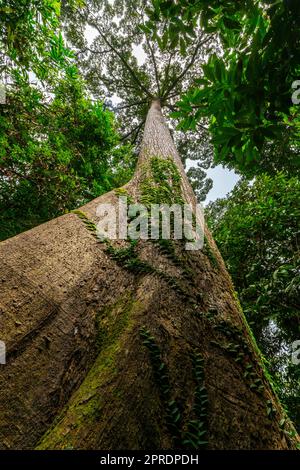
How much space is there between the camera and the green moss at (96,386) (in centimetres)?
91

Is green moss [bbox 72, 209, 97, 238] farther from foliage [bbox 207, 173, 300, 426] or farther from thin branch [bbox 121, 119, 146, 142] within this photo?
thin branch [bbox 121, 119, 146, 142]

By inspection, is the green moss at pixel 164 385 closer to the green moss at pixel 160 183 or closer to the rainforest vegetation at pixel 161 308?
the rainforest vegetation at pixel 161 308

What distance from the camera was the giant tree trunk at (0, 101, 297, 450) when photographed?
95 centimetres

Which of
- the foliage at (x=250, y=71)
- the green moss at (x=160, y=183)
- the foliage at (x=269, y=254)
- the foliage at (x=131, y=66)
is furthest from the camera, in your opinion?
the foliage at (x=131, y=66)

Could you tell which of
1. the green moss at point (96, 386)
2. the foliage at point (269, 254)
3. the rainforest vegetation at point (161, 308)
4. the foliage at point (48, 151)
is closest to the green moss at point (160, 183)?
the rainforest vegetation at point (161, 308)

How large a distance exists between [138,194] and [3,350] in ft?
5.18

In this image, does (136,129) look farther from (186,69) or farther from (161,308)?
(161,308)

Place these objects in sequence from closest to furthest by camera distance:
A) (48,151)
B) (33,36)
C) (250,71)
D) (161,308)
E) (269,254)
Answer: (250,71) < (161,308) < (33,36) < (48,151) < (269,254)

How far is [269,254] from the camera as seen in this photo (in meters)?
4.66

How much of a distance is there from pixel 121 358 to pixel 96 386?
0.13m

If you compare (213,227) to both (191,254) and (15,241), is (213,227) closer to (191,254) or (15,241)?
(191,254)

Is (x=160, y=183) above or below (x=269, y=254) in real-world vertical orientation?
above

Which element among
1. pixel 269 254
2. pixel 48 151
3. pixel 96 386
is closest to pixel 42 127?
pixel 48 151
